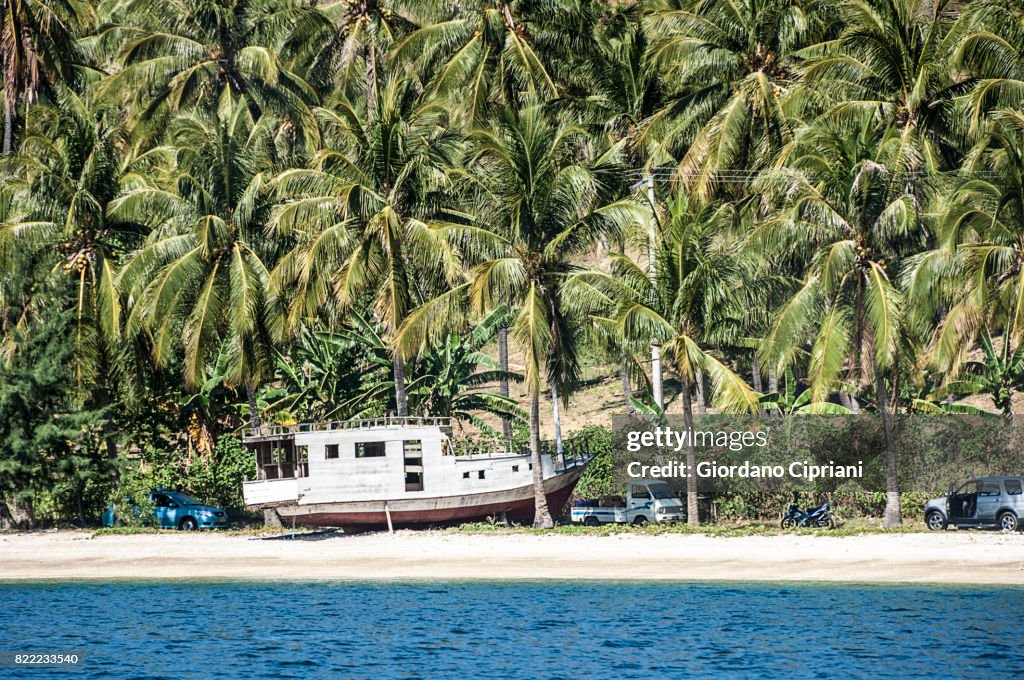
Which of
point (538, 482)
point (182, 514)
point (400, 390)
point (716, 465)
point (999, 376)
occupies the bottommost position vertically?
point (182, 514)

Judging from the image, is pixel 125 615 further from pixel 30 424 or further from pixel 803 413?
pixel 803 413

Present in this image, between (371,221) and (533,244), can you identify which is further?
(371,221)

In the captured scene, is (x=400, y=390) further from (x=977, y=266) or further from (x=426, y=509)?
(x=977, y=266)

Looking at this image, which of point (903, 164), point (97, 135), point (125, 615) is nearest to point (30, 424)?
point (97, 135)

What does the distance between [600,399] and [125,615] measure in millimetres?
33747

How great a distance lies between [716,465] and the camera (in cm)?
3622

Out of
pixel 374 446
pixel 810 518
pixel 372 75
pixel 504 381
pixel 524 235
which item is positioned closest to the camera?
pixel 810 518

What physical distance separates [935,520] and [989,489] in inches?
67.7

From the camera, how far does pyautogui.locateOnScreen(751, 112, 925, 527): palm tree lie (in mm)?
32625

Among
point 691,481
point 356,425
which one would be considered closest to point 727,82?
point 691,481

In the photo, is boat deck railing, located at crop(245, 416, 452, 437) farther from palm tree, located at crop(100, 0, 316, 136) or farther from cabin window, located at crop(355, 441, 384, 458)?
palm tree, located at crop(100, 0, 316, 136)

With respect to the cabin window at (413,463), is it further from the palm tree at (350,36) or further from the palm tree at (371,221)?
the palm tree at (350,36)

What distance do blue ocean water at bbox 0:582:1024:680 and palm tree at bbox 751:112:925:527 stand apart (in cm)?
735

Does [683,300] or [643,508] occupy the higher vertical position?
[683,300]
